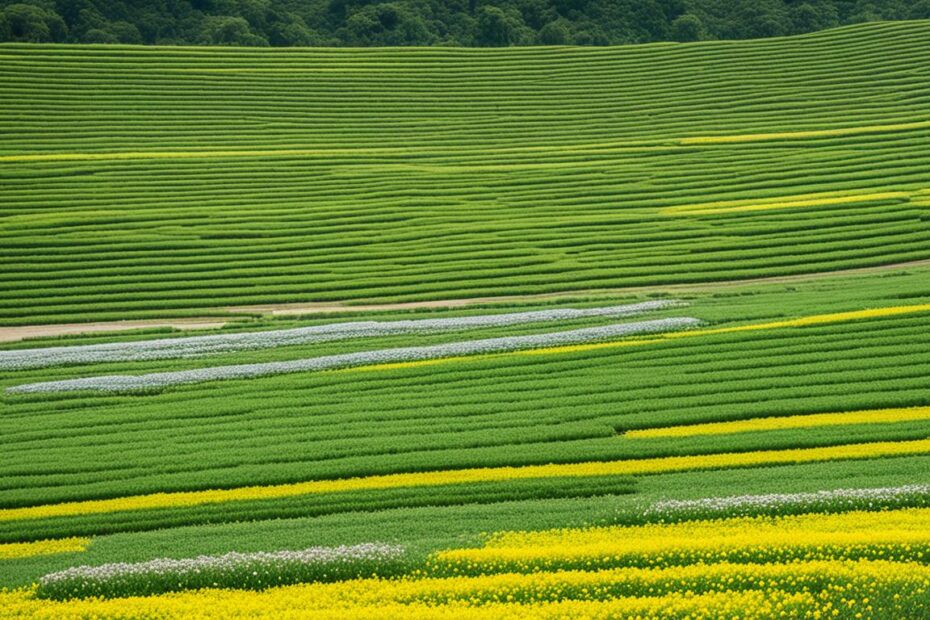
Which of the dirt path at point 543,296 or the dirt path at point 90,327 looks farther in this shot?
the dirt path at point 543,296

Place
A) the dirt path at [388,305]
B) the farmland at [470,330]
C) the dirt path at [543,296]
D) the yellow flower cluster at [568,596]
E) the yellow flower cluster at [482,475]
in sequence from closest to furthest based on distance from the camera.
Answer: the yellow flower cluster at [568,596] → the farmland at [470,330] → the yellow flower cluster at [482,475] → the dirt path at [388,305] → the dirt path at [543,296]

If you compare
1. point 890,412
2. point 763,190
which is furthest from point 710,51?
point 890,412

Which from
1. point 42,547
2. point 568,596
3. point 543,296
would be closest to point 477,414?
point 42,547

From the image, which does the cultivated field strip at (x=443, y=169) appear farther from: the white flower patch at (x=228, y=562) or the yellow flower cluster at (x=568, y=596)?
the yellow flower cluster at (x=568, y=596)

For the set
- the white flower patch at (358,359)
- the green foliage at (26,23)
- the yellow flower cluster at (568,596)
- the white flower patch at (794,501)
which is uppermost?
the green foliage at (26,23)

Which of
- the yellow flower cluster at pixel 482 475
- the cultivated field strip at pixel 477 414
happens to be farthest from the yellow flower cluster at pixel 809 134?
the yellow flower cluster at pixel 482 475

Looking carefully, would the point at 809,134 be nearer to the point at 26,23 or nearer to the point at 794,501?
the point at 794,501

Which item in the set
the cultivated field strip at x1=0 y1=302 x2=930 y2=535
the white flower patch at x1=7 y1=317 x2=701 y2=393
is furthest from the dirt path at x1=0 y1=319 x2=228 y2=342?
the cultivated field strip at x1=0 y1=302 x2=930 y2=535

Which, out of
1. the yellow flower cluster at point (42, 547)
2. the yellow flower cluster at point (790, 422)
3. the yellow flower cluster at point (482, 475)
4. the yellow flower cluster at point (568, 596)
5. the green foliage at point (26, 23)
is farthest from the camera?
the green foliage at point (26, 23)
